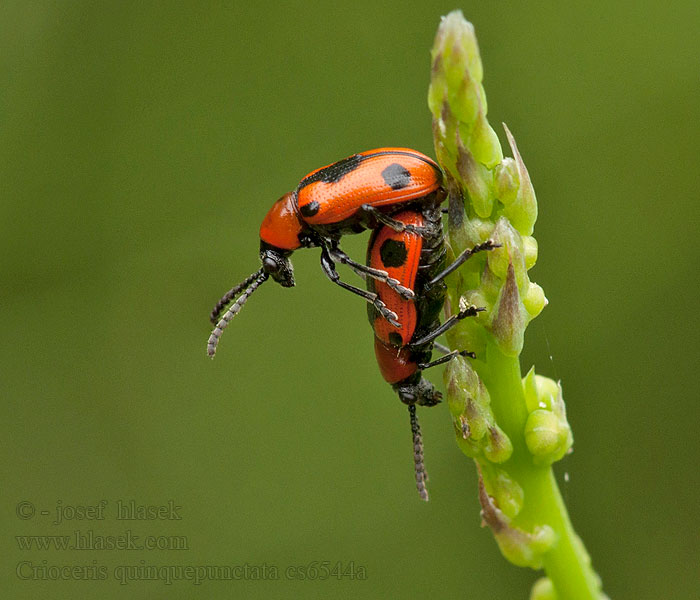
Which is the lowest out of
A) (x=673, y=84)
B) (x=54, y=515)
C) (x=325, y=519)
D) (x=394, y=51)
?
(x=325, y=519)

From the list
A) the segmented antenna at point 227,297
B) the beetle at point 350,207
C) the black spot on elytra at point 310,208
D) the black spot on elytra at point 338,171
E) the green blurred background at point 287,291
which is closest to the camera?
the beetle at point 350,207

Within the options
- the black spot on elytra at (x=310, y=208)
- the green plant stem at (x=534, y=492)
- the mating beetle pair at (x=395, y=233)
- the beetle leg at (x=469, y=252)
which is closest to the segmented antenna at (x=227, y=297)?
the mating beetle pair at (x=395, y=233)

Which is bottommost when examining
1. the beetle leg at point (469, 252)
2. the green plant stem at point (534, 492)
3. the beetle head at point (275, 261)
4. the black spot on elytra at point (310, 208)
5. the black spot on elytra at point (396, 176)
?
the green plant stem at point (534, 492)

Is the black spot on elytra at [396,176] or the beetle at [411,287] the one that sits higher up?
the black spot on elytra at [396,176]

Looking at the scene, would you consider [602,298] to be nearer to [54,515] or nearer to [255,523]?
[255,523]

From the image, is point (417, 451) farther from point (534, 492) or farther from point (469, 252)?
point (469, 252)

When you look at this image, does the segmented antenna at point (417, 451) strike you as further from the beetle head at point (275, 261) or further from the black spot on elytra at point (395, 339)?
the beetle head at point (275, 261)

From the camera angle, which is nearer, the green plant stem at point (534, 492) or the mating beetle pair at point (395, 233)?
the green plant stem at point (534, 492)

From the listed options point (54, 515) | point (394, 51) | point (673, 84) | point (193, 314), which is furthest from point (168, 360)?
point (673, 84)
